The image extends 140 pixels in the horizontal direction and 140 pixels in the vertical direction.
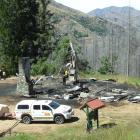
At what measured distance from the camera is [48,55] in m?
80.4

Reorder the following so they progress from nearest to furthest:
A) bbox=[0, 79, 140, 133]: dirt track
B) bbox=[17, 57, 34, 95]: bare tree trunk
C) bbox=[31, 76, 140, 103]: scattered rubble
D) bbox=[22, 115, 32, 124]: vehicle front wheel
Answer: bbox=[0, 79, 140, 133]: dirt track → bbox=[22, 115, 32, 124]: vehicle front wheel → bbox=[31, 76, 140, 103]: scattered rubble → bbox=[17, 57, 34, 95]: bare tree trunk

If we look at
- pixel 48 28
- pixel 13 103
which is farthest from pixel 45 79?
pixel 48 28

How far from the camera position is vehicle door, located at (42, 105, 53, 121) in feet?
124

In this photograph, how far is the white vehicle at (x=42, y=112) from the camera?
3756 centimetres

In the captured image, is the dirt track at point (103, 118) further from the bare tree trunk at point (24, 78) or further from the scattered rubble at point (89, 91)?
the bare tree trunk at point (24, 78)

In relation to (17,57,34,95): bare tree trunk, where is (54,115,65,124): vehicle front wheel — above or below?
below

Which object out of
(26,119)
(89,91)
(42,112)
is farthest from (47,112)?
(89,91)

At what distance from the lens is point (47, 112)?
3781 cm

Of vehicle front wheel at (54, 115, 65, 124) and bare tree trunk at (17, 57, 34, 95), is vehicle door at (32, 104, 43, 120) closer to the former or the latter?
vehicle front wheel at (54, 115, 65, 124)

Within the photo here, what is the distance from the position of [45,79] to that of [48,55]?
2583 centimetres

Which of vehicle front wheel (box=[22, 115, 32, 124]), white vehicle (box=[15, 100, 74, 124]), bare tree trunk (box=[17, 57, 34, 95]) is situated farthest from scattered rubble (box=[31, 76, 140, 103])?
vehicle front wheel (box=[22, 115, 32, 124])

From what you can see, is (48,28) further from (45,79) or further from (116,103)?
(116,103)

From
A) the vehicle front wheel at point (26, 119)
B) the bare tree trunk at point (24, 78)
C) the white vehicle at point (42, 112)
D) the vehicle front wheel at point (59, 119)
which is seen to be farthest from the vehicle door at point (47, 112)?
the bare tree trunk at point (24, 78)

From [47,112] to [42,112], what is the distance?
41 cm
